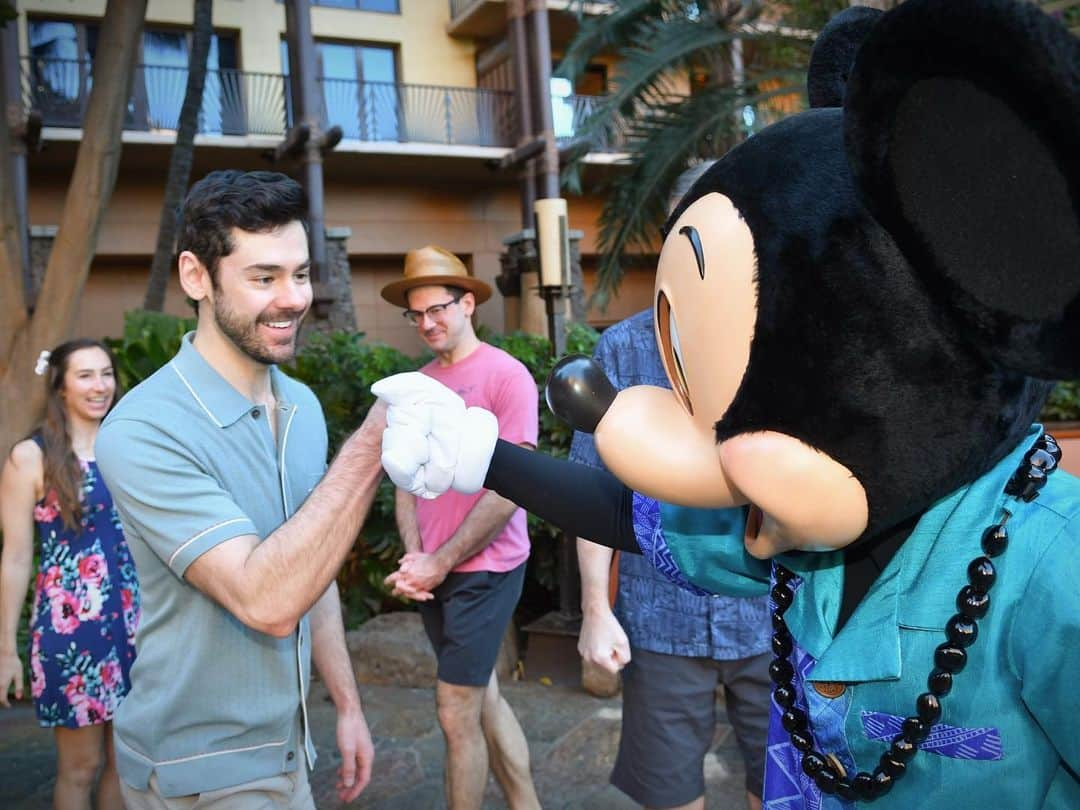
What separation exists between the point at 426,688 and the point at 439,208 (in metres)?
12.4

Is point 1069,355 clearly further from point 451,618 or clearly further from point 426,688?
point 426,688

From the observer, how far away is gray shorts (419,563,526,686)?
3512mm

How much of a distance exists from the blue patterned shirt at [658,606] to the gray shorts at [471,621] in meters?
0.77

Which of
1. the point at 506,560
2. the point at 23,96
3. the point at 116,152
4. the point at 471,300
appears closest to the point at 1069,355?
the point at 506,560

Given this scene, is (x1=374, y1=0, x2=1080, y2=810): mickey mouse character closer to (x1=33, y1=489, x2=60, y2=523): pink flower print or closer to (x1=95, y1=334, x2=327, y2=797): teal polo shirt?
(x1=95, y1=334, x2=327, y2=797): teal polo shirt

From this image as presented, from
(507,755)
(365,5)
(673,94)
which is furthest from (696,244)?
(365,5)

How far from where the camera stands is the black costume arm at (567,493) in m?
1.62

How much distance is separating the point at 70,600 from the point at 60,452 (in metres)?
0.56

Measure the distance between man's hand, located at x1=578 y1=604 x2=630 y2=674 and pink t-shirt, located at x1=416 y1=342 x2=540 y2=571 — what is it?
0.89m

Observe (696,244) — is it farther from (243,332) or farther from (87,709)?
(87,709)

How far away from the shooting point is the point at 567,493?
165cm

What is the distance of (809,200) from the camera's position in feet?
3.84

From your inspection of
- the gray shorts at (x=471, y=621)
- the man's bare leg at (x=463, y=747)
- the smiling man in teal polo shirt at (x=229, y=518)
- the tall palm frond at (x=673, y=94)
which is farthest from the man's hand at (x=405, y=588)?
the tall palm frond at (x=673, y=94)

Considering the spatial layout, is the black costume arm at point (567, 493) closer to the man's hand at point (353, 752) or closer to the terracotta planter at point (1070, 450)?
the man's hand at point (353, 752)
